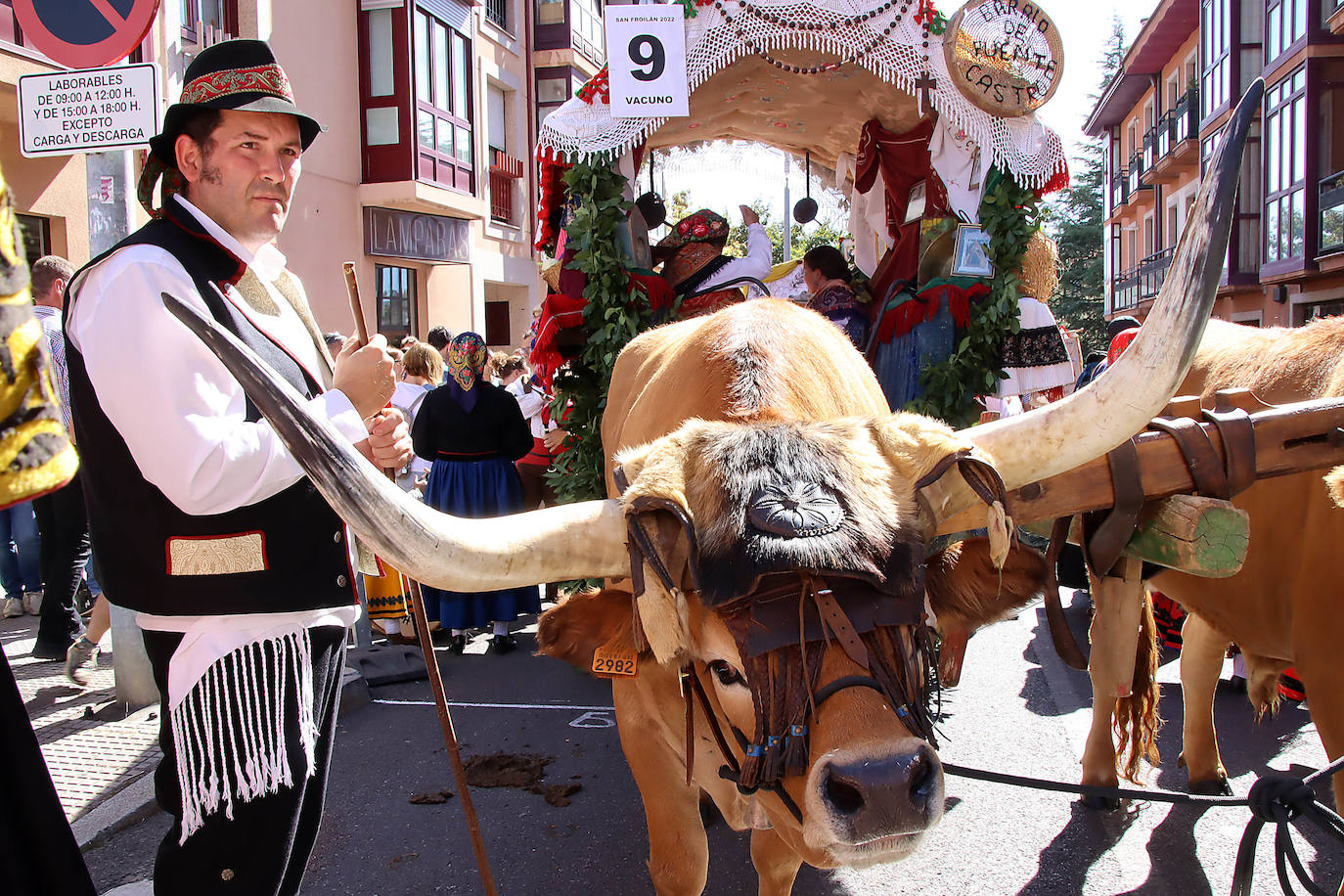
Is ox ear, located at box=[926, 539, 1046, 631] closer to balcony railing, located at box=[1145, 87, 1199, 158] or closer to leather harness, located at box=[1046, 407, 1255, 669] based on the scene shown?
leather harness, located at box=[1046, 407, 1255, 669]

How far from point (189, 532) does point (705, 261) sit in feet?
12.4

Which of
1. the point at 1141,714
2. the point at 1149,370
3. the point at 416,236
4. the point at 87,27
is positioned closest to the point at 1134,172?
the point at 416,236

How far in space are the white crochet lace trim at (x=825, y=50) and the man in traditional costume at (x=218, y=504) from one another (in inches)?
101

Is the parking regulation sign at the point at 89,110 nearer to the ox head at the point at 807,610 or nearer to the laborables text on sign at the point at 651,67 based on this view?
the laborables text on sign at the point at 651,67

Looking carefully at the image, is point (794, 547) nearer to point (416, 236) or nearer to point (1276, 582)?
point (1276, 582)

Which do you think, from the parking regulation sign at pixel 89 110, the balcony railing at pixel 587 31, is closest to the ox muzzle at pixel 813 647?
the parking regulation sign at pixel 89 110

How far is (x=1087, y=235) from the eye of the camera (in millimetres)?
37469

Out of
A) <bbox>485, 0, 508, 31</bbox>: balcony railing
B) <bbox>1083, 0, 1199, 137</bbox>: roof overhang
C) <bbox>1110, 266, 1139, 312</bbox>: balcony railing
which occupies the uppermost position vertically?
<bbox>1083, 0, 1199, 137</bbox>: roof overhang

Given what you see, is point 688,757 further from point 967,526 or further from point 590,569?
point 967,526

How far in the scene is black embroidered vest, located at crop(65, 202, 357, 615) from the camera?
1.95 meters

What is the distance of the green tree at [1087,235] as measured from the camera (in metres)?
34.8

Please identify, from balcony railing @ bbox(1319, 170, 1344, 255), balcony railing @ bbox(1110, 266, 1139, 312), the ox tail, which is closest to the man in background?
the ox tail

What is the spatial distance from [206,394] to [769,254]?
4122mm

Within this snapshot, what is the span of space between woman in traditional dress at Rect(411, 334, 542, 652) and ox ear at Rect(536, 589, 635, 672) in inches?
157
